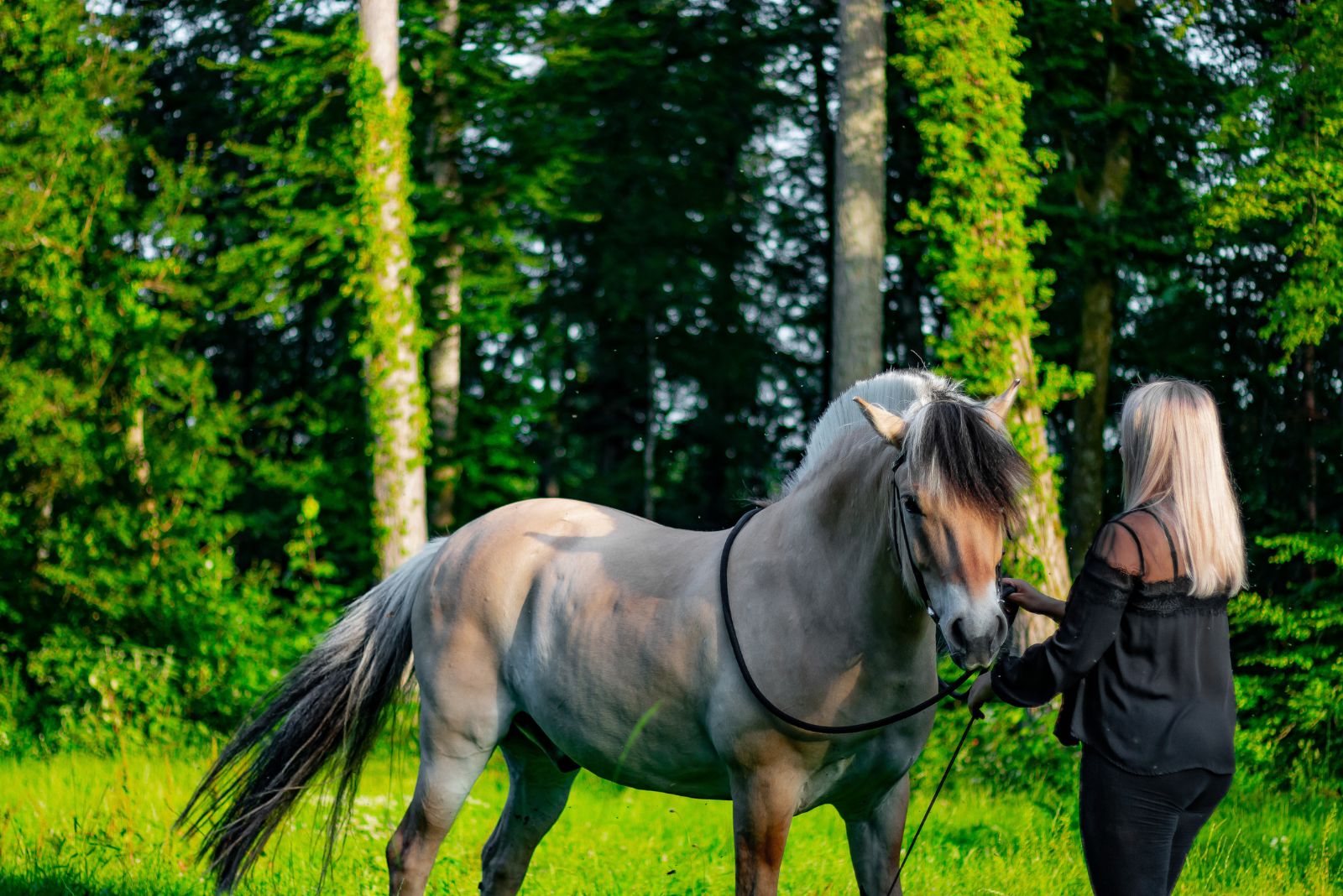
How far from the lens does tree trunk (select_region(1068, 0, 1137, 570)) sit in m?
10.2

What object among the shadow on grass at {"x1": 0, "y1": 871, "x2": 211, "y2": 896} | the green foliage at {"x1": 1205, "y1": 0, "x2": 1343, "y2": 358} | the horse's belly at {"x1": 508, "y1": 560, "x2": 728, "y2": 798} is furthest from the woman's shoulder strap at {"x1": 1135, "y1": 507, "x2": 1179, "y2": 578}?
the green foliage at {"x1": 1205, "y1": 0, "x2": 1343, "y2": 358}

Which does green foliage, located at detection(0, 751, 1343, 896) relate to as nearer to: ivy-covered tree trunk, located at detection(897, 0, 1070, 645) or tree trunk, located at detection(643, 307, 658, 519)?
ivy-covered tree trunk, located at detection(897, 0, 1070, 645)

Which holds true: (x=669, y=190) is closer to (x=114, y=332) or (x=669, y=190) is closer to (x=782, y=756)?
(x=114, y=332)

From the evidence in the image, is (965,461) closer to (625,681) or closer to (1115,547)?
(1115,547)

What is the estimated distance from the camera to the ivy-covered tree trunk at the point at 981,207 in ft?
25.7

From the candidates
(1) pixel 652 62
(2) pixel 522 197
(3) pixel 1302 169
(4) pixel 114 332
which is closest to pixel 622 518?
(3) pixel 1302 169

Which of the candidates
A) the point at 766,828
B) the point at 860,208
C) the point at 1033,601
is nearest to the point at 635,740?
the point at 766,828

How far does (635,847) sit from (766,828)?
273cm

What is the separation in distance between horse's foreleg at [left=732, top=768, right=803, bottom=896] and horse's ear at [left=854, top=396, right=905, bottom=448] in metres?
1.05

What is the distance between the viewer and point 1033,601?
315cm

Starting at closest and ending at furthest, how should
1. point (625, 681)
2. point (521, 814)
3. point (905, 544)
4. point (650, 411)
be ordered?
point (905, 544), point (625, 681), point (521, 814), point (650, 411)

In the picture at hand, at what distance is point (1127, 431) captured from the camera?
302 centimetres

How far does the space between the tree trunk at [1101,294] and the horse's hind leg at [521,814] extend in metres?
6.71

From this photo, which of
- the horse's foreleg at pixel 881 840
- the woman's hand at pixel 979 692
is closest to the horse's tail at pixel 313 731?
the horse's foreleg at pixel 881 840
